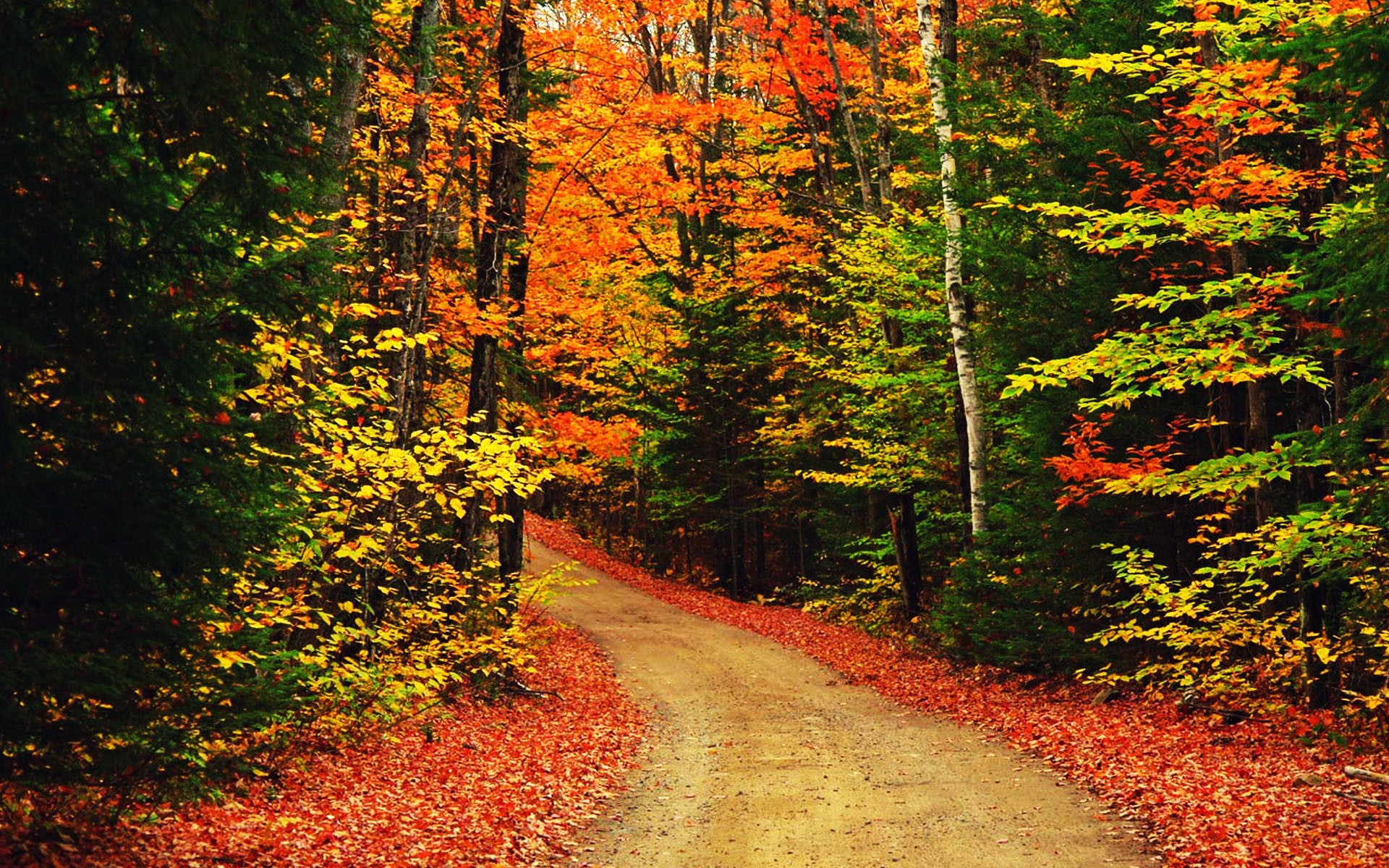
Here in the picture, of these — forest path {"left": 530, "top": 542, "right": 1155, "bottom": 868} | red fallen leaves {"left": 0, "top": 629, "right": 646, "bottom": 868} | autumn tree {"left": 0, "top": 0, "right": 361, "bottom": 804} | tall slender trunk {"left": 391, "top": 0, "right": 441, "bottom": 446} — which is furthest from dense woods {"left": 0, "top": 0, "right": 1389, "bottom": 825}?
forest path {"left": 530, "top": 542, "right": 1155, "bottom": 868}

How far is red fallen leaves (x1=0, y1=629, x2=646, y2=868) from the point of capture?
6.51 metres

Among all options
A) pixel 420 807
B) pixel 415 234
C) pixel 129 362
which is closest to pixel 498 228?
pixel 415 234

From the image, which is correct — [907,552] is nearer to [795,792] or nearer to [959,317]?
[959,317]

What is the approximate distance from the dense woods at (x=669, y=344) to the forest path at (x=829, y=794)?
106 inches

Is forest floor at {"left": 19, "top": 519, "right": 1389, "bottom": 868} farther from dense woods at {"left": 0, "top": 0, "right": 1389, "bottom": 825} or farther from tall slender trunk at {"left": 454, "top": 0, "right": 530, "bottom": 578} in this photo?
tall slender trunk at {"left": 454, "top": 0, "right": 530, "bottom": 578}

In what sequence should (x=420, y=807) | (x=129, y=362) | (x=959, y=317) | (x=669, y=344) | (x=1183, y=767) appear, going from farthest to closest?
(x=669, y=344) → (x=959, y=317) → (x=1183, y=767) → (x=420, y=807) → (x=129, y=362)

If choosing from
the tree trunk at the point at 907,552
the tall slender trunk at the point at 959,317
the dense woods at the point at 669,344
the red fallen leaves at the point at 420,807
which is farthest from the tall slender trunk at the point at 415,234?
the tree trunk at the point at 907,552

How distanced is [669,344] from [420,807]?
21.1 meters

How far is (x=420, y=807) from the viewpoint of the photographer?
8.63m

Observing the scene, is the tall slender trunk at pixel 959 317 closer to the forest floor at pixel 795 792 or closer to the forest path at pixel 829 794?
the forest floor at pixel 795 792

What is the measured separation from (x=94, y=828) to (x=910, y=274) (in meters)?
16.2

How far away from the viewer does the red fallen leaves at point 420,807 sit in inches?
256

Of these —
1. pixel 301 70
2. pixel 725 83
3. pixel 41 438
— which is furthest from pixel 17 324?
pixel 725 83

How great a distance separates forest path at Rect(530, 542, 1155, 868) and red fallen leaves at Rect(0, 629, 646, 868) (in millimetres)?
544
